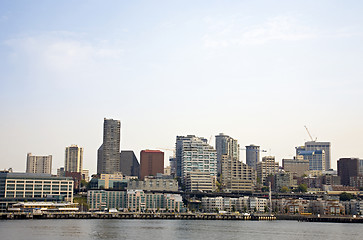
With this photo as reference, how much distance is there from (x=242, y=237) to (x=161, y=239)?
897 inches

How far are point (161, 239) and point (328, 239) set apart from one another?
42374 millimetres

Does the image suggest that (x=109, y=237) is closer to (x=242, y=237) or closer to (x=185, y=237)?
(x=185, y=237)

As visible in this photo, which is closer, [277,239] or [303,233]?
[277,239]

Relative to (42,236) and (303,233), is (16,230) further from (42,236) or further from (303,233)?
(303,233)

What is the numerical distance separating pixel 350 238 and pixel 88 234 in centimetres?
6719

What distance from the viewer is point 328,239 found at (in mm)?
142000

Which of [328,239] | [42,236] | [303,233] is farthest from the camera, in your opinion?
[303,233]

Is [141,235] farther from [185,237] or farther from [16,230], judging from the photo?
[16,230]

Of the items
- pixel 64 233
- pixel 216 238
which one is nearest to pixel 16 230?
pixel 64 233

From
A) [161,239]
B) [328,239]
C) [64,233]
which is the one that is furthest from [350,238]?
Result: [64,233]

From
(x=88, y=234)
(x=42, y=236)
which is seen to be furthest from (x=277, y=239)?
(x=42, y=236)

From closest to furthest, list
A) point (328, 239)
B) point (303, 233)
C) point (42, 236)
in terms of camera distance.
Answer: point (42, 236) < point (328, 239) < point (303, 233)

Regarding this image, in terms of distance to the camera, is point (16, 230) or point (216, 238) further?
point (16, 230)

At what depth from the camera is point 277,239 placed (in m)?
140
